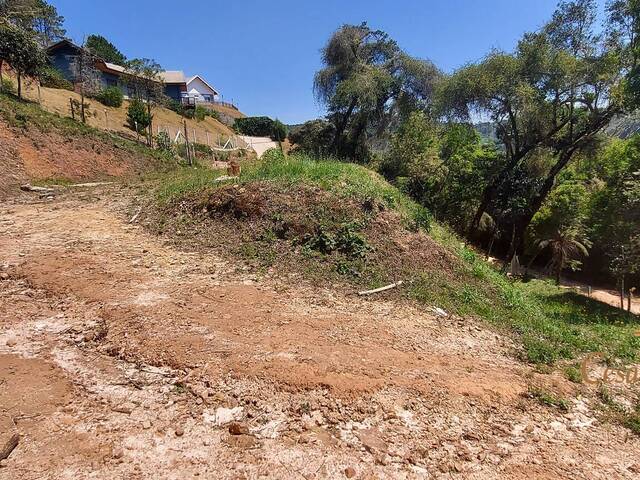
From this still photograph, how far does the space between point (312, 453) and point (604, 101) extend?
44.0ft

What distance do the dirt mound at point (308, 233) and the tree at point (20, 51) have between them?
1335 cm

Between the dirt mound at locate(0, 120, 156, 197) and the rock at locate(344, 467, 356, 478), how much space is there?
37.6 feet

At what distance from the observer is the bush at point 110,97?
25672 mm

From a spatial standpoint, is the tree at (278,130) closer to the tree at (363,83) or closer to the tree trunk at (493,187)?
the tree at (363,83)

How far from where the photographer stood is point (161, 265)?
20.4 feet

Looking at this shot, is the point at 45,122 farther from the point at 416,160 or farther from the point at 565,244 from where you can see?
the point at 565,244

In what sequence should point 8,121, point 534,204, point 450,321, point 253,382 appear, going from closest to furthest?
point 253,382 < point 450,321 < point 8,121 < point 534,204

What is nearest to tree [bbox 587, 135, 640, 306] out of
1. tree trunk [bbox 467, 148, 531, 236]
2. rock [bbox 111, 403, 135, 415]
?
tree trunk [bbox 467, 148, 531, 236]

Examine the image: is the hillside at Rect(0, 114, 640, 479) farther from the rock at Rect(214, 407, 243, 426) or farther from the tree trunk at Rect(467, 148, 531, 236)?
the tree trunk at Rect(467, 148, 531, 236)

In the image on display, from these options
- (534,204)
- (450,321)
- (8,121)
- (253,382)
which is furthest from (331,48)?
(253,382)

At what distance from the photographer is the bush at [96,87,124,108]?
2567cm

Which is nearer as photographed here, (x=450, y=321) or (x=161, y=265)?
(x=450, y=321)

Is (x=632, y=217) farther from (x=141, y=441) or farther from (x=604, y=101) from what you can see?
(x=141, y=441)

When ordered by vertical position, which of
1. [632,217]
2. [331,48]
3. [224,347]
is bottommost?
[224,347]
